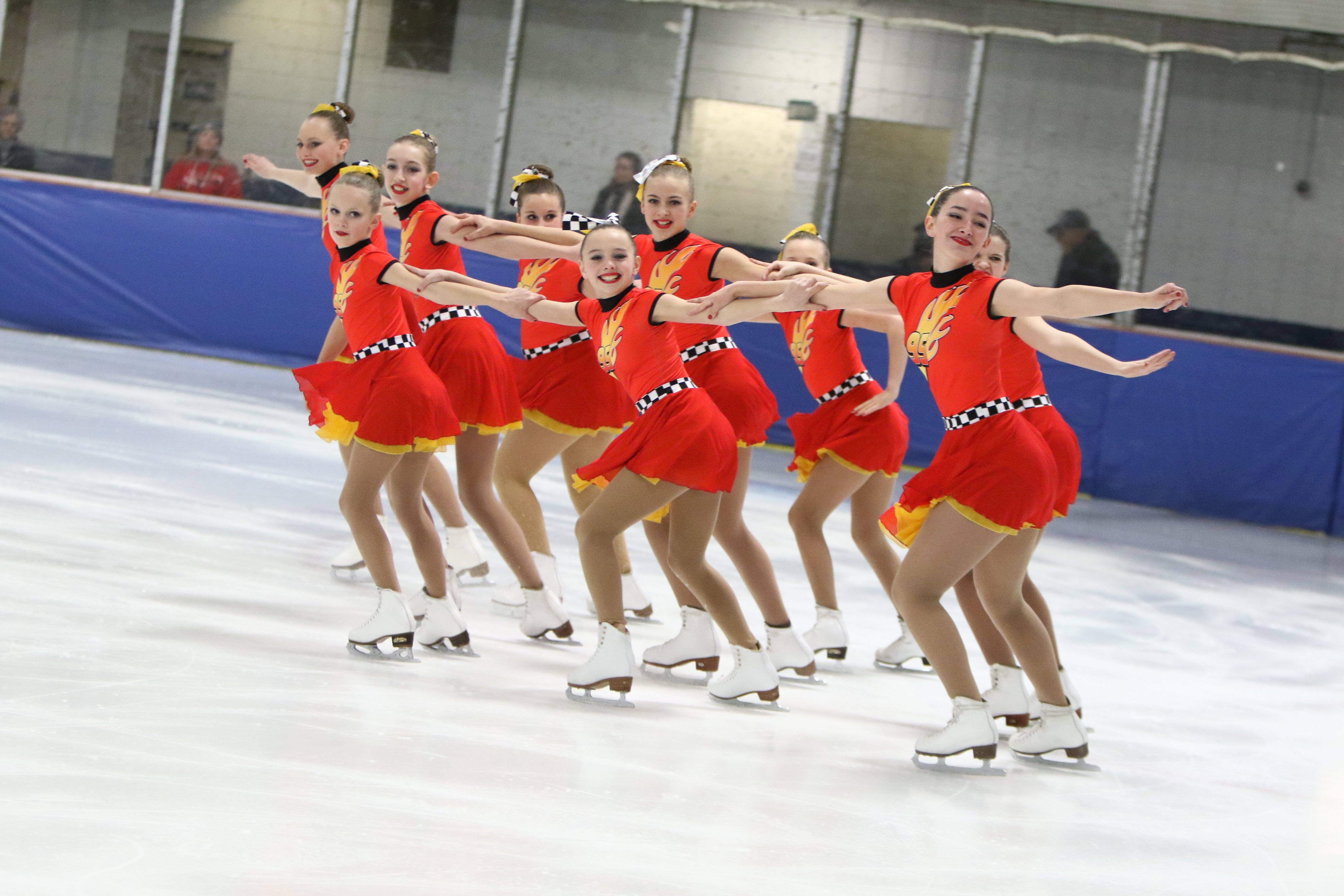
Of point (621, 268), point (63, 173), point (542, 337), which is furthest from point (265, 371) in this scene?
point (621, 268)

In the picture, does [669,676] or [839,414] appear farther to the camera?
[839,414]

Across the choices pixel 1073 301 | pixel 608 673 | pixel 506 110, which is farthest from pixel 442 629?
pixel 506 110

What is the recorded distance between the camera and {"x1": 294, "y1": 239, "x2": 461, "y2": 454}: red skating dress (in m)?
3.81

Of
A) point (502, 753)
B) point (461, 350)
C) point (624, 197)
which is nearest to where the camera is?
point (502, 753)

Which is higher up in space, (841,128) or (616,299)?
(841,128)

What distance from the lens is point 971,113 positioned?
441 inches

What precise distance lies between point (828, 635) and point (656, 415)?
1346 mm

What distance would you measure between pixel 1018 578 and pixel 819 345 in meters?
1.30

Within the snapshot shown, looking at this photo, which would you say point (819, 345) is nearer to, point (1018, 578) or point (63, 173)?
point (1018, 578)

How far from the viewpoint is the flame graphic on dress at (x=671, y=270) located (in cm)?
438

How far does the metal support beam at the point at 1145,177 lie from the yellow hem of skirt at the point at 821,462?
22.9ft

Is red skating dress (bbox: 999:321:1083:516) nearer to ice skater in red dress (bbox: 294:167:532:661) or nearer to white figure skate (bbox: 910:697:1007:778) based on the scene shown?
white figure skate (bbox: 910:697:1007:778)

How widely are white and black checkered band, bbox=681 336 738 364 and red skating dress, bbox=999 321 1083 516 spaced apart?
863 millimetres

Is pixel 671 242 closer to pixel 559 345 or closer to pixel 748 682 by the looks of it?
pixel 559 345
